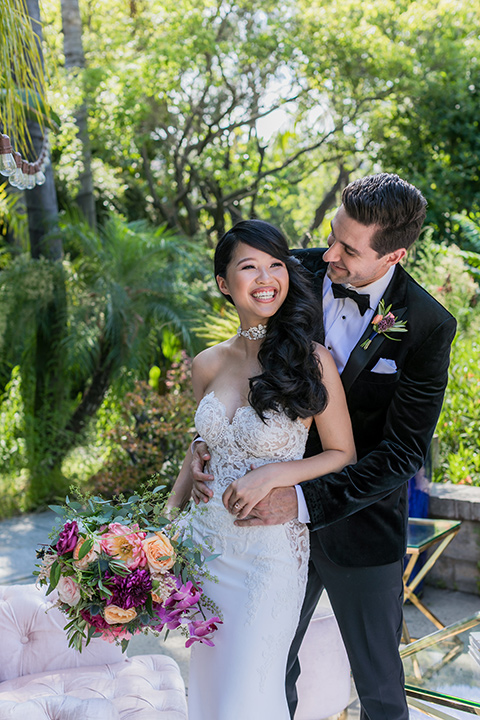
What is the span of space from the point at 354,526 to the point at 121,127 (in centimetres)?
973

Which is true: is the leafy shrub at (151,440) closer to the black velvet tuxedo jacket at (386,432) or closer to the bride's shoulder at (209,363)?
the bride's shoulder at (209,363)

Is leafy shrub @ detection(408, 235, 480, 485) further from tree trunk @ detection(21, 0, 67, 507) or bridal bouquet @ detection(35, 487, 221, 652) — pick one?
bridal bouquet @ detection(35, 487, 221, 652)

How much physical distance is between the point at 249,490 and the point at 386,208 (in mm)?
1010

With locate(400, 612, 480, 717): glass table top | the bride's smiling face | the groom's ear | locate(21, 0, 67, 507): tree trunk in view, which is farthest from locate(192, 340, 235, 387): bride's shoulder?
locate(21, 0, 67, 507): tree trunk

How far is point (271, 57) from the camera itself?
36.4ft

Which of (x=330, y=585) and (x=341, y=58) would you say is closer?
(x=330, y=585)

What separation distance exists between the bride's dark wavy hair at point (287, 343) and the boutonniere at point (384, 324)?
21 centimetres

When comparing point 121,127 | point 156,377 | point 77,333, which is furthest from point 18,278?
point 121,127

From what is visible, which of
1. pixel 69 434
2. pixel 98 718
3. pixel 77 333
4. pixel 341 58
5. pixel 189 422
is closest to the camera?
pixel 98 718

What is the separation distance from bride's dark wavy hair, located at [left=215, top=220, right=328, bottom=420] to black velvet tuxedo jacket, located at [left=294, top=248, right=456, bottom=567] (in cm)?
18

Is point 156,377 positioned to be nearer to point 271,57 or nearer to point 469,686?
point 271,57

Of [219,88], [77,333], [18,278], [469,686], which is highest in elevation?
[219,88]

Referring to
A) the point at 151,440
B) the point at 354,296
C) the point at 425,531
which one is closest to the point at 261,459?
the point at 354,296

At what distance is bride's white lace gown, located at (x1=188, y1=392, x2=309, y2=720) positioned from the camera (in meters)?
2.20
